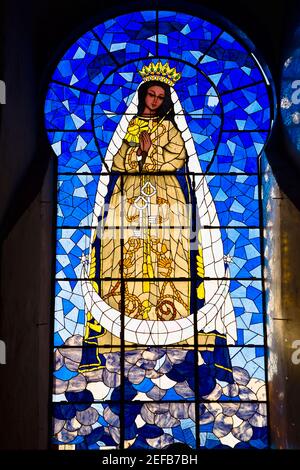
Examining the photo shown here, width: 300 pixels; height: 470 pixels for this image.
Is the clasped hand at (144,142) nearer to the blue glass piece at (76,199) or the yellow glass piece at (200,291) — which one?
the blue glass piece at (76,199)

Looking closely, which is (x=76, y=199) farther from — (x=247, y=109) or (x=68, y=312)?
(x=247, y=109)

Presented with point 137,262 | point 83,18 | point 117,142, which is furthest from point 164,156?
point 83,18

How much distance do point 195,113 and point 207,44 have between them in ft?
2.22

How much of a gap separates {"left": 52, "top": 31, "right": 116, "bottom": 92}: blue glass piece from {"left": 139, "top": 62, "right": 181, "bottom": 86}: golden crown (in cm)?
29

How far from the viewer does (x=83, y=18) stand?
7.80 m

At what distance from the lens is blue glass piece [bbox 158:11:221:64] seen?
25.9ft

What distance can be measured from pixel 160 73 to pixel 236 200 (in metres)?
1.35

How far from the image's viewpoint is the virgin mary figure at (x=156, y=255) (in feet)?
23.6

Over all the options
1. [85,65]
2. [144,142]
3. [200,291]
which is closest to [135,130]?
[144,142]

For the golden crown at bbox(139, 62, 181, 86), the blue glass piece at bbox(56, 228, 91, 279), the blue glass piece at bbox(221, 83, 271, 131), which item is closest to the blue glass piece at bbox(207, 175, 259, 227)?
the blue glass piece at bbox(221, 83, 271, 131)

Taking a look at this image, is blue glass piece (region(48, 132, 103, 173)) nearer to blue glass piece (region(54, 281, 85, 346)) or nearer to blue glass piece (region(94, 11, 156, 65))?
blue glass piece (region(94, 11, 156, 65))

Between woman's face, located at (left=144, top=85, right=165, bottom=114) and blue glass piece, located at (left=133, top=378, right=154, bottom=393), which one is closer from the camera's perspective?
blue glass piece, located at (left=133, top=378, right=154, bottom=393)

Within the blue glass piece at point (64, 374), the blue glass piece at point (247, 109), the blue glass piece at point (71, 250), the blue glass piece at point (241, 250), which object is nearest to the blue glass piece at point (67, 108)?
the blue glass piece at point (71, 250)

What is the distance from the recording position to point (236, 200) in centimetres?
747
